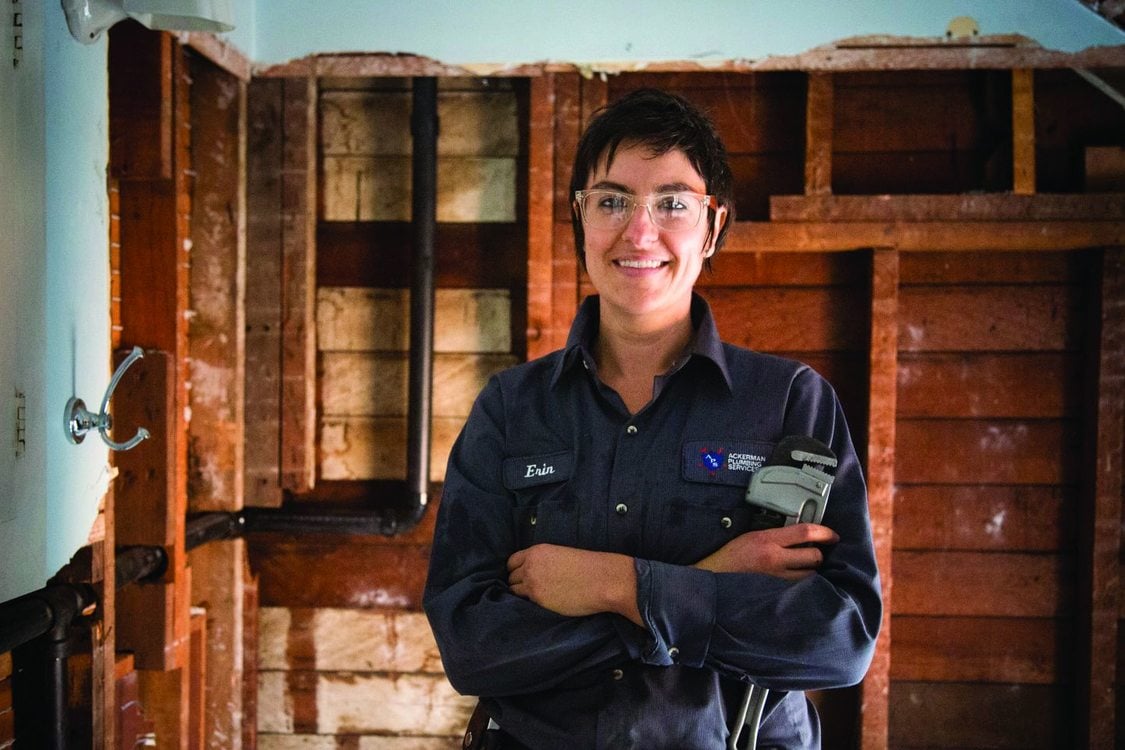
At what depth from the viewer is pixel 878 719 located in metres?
2.45

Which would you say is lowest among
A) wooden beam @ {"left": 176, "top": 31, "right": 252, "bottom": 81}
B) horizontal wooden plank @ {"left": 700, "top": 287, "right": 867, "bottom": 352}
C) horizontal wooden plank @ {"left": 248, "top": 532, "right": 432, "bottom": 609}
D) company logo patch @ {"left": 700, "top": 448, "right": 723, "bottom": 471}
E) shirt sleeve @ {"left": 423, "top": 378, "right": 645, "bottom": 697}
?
horizontal wooden plank @ {"left": 248, "top": 532, "right": 432, "bottom": 609}

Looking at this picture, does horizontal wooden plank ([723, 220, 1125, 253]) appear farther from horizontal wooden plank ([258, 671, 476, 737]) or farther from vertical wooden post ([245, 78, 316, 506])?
horizontal wooden plank ([258, 671, 476, 737])

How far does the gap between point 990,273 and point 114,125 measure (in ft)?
7.74

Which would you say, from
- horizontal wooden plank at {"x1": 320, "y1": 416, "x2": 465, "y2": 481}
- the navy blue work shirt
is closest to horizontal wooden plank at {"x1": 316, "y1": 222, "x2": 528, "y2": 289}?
horizontal wooden plank at {"x1": 320, "y1": 416, "x2": 465, "y2": 481}

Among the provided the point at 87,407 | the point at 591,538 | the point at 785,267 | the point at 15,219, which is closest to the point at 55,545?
the point at 87,407

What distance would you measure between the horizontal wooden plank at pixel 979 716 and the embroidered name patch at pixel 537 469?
5.96 ft

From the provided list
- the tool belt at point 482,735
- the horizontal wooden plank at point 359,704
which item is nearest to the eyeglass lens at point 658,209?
the tool belt at point 482,735

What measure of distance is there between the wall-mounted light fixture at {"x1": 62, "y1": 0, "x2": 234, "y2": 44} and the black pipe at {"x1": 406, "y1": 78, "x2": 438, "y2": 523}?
2.97 feet

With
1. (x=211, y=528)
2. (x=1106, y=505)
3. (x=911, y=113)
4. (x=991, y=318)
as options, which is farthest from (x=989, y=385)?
(x=211, y=528)

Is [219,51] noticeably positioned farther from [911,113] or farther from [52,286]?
[911,113]

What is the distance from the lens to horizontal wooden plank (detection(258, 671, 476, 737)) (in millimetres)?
2605

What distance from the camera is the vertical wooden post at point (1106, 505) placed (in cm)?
238

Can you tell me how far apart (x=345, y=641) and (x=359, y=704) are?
0.20 meters

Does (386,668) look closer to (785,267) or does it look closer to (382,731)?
(382,731)
